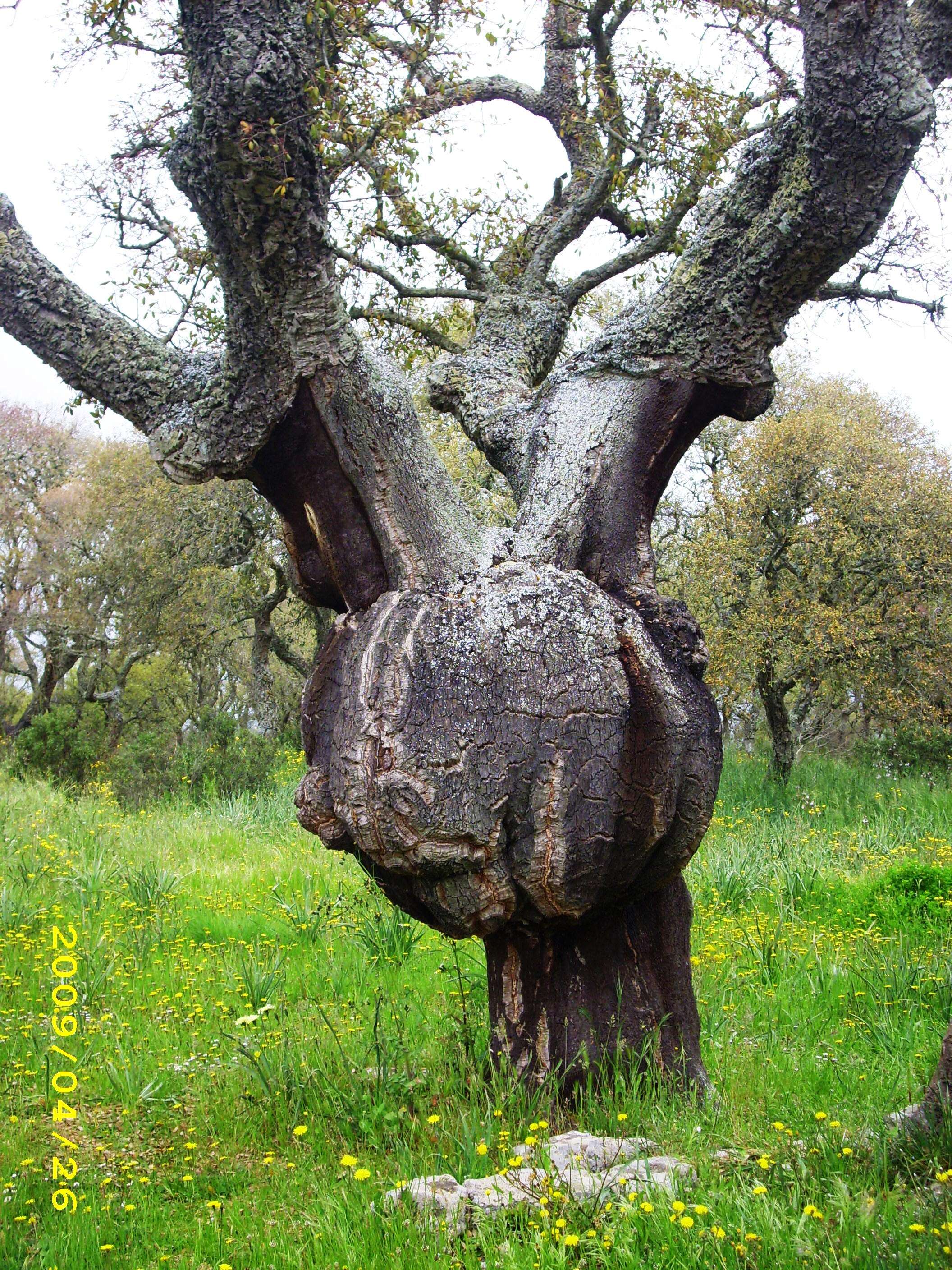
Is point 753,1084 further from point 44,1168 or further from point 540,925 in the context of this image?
point 44,1168

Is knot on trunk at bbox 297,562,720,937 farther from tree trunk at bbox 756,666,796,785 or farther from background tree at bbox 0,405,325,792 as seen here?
background tree at bbox 0,405,325,792

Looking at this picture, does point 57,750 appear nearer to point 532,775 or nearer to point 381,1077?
point 381,1077

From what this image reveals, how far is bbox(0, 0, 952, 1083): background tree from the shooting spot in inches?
117

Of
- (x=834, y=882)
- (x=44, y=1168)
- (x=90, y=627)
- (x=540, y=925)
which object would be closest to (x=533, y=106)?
(x=540, y=925)

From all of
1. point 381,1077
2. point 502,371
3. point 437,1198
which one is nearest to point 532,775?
point 437,1198

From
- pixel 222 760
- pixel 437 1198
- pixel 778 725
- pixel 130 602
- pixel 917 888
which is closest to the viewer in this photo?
pixel 437 1198

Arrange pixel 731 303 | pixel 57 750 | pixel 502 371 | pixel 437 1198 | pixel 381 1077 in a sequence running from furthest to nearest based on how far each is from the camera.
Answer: pixel 57 750 → pixel 502 371 → pixel 381 1077 → pixel 731 303 → pixel 437 1198

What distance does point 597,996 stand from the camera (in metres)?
3.47

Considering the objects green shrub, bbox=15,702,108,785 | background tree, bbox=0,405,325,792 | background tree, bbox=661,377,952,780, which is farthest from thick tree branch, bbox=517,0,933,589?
green shrub, bbox=15,702,108,785
